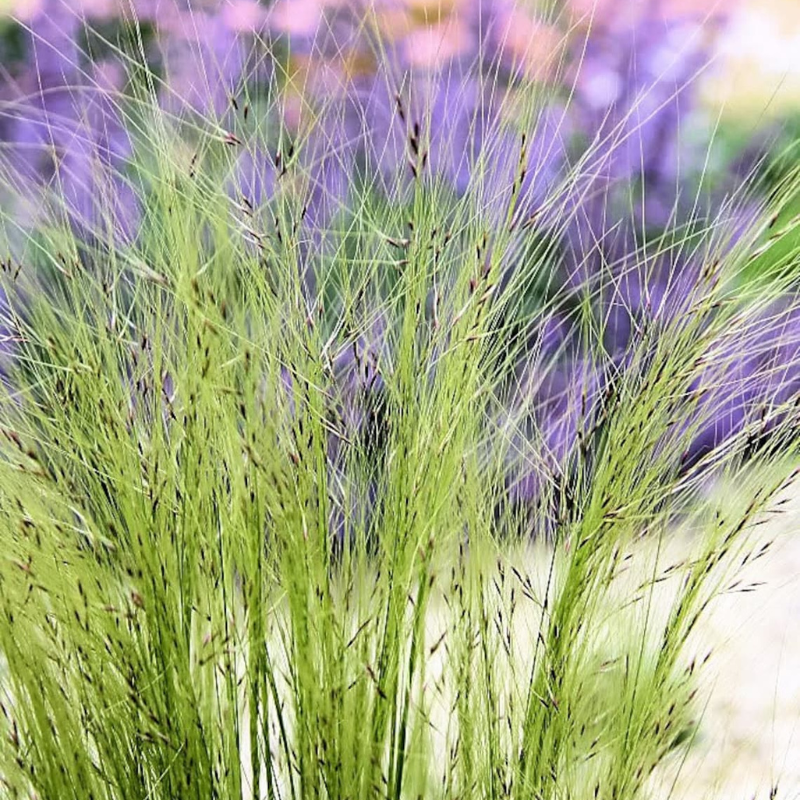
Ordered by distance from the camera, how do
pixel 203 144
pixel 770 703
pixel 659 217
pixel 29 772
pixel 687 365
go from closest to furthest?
pixel 687 365
pixel 29 772
pixel 203 144
pixel 770 703
pixel 659 217

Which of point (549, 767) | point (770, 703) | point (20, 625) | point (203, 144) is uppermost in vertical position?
point (203, 144)

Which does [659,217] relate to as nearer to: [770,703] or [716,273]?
[770,703]

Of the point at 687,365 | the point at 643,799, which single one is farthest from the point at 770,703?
the point at 687,365

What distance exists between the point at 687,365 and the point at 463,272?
195 millimetres

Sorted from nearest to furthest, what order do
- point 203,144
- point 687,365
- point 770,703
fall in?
point 687,365
point 203,144
point 770,703

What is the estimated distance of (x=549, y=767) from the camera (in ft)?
3.19

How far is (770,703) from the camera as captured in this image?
72.7 inches

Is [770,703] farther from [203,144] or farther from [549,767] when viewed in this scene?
[203,144]

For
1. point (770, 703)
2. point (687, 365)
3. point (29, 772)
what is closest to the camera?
point (687, 365)

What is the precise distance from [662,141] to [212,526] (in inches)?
62.5

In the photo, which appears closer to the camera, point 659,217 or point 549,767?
point 549,767

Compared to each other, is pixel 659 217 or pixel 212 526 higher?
pixel 659 217

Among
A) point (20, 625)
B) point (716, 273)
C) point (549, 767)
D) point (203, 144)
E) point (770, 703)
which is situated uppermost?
point (203, 144)

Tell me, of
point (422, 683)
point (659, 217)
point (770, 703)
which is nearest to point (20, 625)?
point (422, 683)
